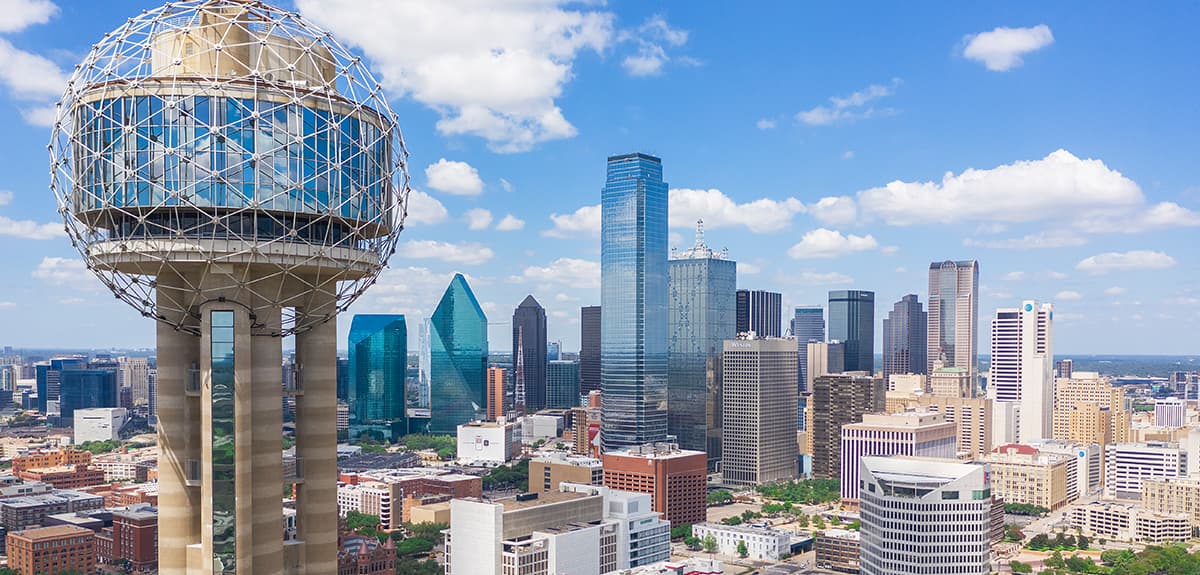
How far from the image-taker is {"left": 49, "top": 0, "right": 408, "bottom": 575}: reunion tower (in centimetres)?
2294

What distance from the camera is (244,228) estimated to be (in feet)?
76.0

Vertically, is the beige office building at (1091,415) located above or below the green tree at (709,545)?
above

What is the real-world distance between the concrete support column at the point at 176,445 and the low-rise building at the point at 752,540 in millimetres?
88224

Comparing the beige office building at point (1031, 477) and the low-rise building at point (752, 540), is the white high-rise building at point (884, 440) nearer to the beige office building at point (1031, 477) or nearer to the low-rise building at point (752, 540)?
the beige office building at point (1031, 477)

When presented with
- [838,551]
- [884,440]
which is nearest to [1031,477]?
[884,440]

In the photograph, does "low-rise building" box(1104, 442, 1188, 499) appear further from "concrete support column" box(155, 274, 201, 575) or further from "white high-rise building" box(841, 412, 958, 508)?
"concrete support column" box(155, 274, 201, 575)

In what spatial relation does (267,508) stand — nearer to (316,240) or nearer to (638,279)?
(316,240)

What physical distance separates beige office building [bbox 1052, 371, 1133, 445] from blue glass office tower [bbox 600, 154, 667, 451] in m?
78.0

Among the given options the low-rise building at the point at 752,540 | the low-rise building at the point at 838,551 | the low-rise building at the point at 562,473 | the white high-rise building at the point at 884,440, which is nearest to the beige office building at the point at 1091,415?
the white high-rise building at the point at 884,440

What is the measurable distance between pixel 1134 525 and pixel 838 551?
38.1 m

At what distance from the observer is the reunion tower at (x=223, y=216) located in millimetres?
22938

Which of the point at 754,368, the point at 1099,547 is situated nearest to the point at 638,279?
the point at 754,368

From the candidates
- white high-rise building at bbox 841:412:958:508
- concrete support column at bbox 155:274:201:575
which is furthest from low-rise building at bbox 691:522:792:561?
concrete support column at bbox 155:274:201:575

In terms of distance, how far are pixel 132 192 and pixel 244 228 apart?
257 cm
